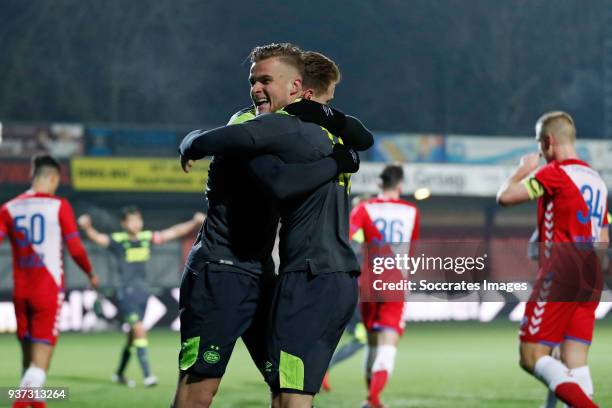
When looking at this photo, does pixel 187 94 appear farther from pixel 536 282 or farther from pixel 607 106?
pixel 536 282

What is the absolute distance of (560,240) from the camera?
6438mm

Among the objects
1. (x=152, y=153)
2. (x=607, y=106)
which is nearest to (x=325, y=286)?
(x=152, y=153)

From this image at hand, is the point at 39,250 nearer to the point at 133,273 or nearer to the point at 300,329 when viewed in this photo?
the point at 133,273

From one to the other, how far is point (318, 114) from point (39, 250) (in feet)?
12.9

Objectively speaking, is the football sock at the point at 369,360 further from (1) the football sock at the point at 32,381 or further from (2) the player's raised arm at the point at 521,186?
(2) the player's raised arm at the point at 521,186

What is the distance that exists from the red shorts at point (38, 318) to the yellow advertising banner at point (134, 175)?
2021 cm

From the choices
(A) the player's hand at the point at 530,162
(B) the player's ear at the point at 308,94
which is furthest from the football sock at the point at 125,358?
(B) the player's ear at the point at 308,94

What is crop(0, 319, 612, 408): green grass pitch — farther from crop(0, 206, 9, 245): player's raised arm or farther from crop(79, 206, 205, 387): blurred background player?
crop(0, 206, 9, 245): player's raised arm

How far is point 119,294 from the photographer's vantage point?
1129cm

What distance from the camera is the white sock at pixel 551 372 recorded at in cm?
610

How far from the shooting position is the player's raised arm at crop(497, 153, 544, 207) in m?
6.17

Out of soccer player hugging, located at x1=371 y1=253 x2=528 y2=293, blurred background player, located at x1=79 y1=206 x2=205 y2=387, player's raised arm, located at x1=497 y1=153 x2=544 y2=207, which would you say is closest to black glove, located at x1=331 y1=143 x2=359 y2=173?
player's raised arm, located at x1=497 y1=153 x2=544 y2=207

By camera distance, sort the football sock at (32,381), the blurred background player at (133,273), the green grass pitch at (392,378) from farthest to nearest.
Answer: the blurred background player at (133,273)
the green grass pitch at (392,378)
the football sock at (32,381)

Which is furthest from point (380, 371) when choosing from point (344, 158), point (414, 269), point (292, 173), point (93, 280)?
point (292, 173)
